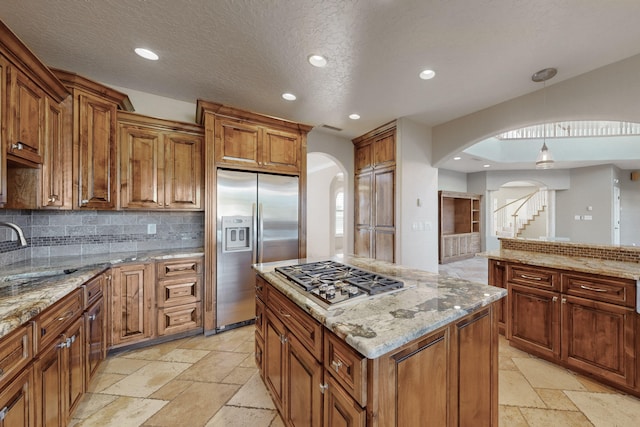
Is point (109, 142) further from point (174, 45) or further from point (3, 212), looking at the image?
point (174, 45)

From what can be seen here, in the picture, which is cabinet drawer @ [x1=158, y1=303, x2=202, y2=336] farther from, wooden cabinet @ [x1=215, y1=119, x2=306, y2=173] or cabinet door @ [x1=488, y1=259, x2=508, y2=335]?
cabinet door @ [x1=488, y1=259, x2=508, y2=335]

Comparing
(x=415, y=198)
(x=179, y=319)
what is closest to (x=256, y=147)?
(x=179, y=319)

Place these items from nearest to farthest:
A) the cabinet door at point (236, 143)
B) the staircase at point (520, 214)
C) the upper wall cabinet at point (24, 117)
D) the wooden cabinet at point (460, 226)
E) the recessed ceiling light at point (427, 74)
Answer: the upper wall cabinet at point (24, 117), the recessed ceiling light at point (427, 74), the cabinet door at point (236, 143), the wooden cabinet at point (460, 226), the staircase at point (520, 214)

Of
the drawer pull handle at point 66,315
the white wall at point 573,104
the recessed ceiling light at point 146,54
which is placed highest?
the recessed ceiling light at point 146,54

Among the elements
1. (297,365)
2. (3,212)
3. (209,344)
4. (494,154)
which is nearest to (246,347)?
(209,344)

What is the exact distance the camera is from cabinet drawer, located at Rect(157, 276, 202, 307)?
2453mm

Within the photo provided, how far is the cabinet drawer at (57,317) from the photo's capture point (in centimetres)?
120

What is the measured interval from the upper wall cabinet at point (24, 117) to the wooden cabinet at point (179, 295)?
43.2 inches

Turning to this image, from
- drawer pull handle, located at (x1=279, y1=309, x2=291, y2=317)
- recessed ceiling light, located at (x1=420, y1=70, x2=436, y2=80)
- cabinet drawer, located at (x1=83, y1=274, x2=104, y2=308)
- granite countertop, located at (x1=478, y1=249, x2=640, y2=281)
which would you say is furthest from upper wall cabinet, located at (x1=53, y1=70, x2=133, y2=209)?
granite countertop, located at (x1=478, y1=249, x2=640, y2=281)

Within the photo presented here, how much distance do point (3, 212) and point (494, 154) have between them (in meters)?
8.13

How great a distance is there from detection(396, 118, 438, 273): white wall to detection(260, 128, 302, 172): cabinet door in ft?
4.98

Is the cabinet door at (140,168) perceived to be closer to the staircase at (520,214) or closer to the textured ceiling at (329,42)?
the textured ceiling at (329,42)

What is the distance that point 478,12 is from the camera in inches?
65.6

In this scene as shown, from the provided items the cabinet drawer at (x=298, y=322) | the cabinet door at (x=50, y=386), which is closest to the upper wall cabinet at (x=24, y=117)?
the cabinet door at (x=50, y=386)
